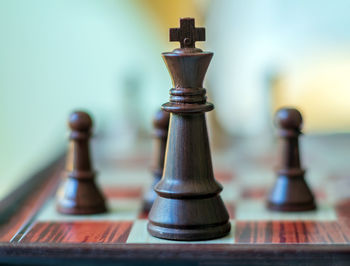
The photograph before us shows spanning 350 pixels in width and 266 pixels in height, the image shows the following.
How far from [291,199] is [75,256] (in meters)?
0.47

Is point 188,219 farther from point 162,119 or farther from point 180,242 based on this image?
point 162,119

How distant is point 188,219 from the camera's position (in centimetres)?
99

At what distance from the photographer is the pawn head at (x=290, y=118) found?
1.21m

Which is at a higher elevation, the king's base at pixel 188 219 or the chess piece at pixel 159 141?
the chess piece at pixel 159 141

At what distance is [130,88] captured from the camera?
2637mm

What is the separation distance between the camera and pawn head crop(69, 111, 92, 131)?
1.23 m

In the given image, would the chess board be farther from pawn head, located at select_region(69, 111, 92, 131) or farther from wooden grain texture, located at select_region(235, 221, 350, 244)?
pawn head, located at select_region(69, 111, 92, 131)

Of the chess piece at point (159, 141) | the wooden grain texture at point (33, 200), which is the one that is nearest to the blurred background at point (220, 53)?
the wooden grain texture at point (33, 200)

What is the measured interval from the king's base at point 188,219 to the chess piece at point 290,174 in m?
0.25

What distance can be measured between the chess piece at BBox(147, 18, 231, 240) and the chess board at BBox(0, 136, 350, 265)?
3cm

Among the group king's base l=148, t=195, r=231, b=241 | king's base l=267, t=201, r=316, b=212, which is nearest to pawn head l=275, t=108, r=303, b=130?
king's base l=267, t=201, r=316, b=212

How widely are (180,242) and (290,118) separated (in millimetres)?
370

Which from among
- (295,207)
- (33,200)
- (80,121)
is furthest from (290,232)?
(33,200)

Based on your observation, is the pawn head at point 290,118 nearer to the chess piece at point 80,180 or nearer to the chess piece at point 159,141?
the chess piece at point 159,141
